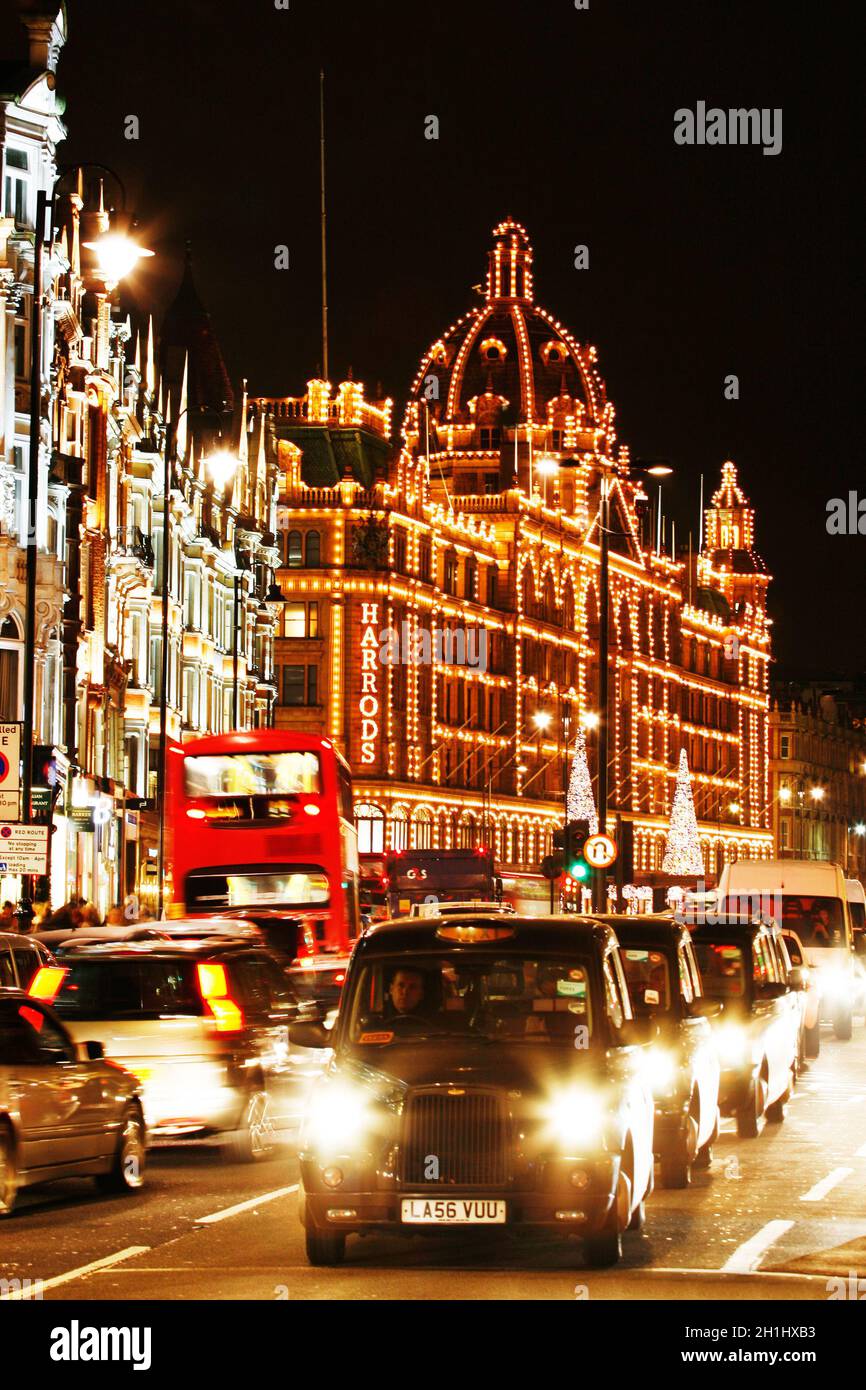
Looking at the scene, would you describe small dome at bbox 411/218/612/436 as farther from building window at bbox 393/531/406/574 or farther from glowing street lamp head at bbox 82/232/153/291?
glowing street lamp head at bbox 82/232/153/291

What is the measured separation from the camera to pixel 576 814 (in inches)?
4454

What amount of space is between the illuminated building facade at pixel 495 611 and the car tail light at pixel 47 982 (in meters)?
53.7

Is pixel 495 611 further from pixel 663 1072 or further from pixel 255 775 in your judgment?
pixel 663 1072

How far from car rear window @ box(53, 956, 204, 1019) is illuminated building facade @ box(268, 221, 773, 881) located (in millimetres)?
53379

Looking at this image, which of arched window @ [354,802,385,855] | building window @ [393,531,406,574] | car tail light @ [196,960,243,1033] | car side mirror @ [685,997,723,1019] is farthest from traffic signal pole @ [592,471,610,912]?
building window @ [393,531,406,574]

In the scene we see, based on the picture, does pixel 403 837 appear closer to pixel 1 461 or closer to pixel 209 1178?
pixel 1 461

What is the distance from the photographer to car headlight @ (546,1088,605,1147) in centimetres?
1322

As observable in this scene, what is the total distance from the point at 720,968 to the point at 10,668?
31.0m

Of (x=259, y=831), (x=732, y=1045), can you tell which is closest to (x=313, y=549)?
(x=259, y=831)

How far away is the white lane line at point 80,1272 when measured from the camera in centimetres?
1220

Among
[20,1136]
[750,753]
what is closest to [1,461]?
[20,1136]

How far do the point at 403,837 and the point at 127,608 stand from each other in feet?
112

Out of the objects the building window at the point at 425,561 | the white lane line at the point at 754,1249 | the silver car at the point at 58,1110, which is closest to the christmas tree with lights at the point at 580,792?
the building window at the point at 425,561

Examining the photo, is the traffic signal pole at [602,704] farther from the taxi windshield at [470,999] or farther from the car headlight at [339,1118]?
the car headlight at [339,1118]
